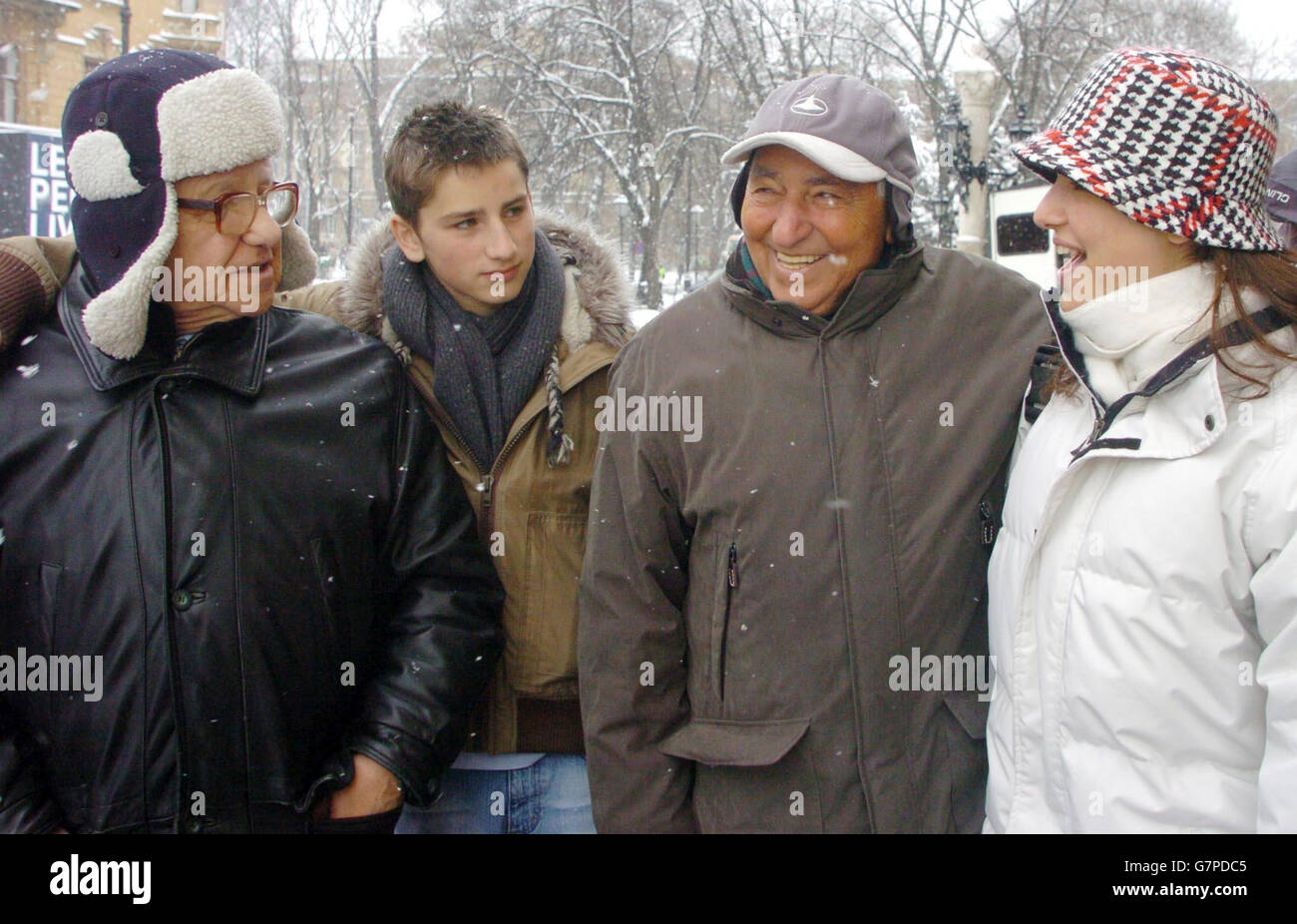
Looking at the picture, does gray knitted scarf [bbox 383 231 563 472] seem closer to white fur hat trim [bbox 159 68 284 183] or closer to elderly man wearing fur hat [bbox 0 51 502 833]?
elderly man wearing fur hat [bbox 0 51 502 833]

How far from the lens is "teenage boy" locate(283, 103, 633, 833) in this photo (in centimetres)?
270

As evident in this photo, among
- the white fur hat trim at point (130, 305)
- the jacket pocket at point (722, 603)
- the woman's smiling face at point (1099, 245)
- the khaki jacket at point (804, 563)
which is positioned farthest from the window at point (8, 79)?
the woman's smiling face at point (1099, 245)

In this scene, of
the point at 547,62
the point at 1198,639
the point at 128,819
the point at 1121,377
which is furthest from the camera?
the point at 547,62

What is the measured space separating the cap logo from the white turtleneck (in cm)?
76

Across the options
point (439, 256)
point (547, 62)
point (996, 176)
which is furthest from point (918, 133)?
point (439, 256)

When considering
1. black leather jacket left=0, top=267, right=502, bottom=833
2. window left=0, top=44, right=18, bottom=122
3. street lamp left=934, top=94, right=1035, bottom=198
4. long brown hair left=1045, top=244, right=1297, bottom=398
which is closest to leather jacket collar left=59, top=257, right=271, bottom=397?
black leather jacket left=0, top=267, right=502, bottom=833

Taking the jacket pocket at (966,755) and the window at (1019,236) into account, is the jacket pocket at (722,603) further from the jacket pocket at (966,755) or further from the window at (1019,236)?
the window at (1019,236)

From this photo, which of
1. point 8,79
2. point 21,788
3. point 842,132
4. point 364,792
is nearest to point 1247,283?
point 842,132

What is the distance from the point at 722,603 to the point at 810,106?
1138mm

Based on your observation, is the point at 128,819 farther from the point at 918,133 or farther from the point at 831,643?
the point at 918,133

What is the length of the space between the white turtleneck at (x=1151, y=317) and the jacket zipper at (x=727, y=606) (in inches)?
33.5

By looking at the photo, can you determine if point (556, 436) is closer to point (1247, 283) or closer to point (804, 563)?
point (804, 563)

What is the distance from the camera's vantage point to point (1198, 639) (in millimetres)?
1812
